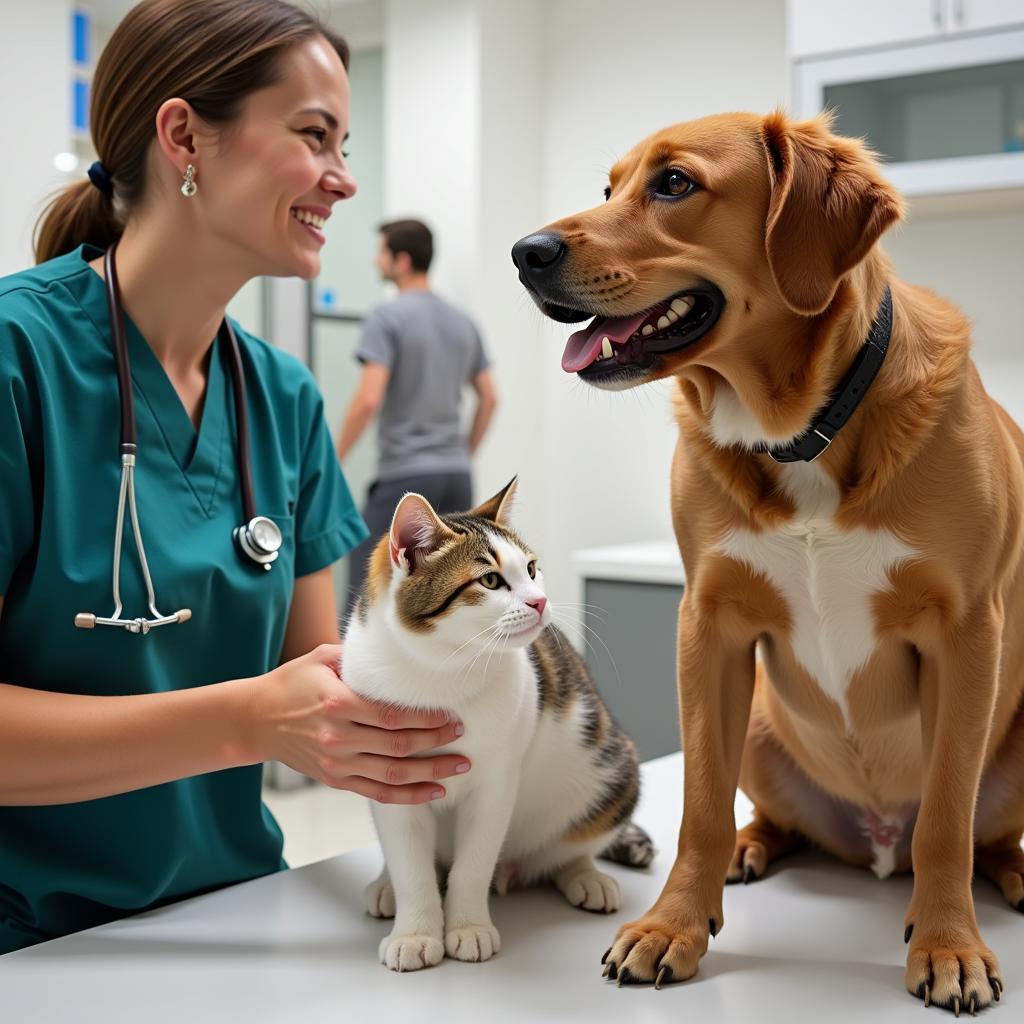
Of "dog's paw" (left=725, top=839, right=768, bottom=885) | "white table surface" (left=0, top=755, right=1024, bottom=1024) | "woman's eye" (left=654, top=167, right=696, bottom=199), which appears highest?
"woman's eye" (left=654, top=167, right=696, bottom=199)

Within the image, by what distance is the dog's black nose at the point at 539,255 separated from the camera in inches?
35.1

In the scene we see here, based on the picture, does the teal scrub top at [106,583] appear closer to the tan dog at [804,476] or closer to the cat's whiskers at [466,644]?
the cat's whiskers at [466,644]

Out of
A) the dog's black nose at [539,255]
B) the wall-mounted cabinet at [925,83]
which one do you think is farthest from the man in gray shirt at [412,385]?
the dog's black nose at [539,255]

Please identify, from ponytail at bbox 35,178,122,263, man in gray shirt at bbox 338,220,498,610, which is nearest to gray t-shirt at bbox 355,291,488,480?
man in gray shirt at bbox 338,220,498,610

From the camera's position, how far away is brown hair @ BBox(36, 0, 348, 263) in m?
1.17

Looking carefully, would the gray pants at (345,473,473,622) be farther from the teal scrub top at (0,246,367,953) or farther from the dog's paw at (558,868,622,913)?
the dog's paw at (558,868,622,913)

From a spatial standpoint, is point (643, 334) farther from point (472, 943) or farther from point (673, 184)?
point (472, 943)

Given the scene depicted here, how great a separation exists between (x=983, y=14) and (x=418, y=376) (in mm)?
1968

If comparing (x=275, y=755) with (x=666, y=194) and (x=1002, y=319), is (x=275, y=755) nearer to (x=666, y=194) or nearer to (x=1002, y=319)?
(x=666, y=194)

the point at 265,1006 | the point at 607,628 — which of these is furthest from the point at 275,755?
the point at 607,628

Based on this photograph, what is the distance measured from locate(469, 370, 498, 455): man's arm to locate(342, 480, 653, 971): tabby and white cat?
318 cm

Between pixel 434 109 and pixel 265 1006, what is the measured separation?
4.11 m

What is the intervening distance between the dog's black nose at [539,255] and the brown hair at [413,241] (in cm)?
315

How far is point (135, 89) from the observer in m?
1.21
